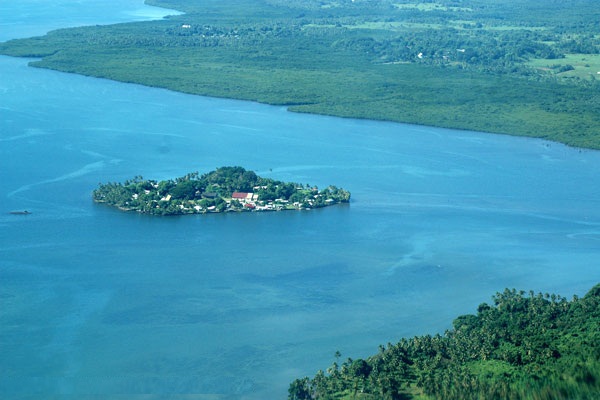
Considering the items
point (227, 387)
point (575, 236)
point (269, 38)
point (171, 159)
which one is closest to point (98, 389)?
point (227, 387)

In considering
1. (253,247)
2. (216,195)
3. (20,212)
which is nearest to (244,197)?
(216,195)

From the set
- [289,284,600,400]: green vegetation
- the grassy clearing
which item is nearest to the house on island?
[289,284,600,400]: green vegetation

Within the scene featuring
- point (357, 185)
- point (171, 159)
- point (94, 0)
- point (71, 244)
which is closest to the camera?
point (71, 244)

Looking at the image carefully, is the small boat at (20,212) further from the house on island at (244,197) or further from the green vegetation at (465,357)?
the green vegetation at (465,357)

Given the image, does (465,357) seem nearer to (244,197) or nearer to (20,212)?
(244,197)

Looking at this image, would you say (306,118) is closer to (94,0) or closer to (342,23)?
(342,23)
